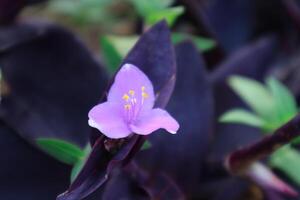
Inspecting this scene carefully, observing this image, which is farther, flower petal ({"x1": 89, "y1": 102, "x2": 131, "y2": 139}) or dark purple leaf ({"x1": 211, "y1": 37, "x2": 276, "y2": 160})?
dark purple leaf ({"x1": 211, "y1": 37, "x2": 276, "y2": 160})

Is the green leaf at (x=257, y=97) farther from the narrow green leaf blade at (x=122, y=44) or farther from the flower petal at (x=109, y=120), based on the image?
the flower petal at (x=109, y=120)

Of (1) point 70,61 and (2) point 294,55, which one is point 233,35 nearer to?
(2) point 294,55

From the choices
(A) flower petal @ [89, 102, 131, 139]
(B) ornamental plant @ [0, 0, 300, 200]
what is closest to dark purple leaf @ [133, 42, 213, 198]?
(B) ornamental plant @ [0, 0, 300, 200]

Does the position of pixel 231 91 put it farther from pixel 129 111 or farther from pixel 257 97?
pixel 129 111

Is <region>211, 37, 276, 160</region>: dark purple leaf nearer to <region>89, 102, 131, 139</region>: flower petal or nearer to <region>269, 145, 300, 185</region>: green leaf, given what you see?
<region>269, 145, 300, 185</region>: green leaf

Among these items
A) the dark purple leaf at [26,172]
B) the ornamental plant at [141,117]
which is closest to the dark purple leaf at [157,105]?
the ornamental plant at [141,117]

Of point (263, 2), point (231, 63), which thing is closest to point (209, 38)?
point (231, 63)

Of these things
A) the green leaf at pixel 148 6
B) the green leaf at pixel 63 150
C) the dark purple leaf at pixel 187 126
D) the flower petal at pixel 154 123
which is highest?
the flower petal at pixel 154 123
